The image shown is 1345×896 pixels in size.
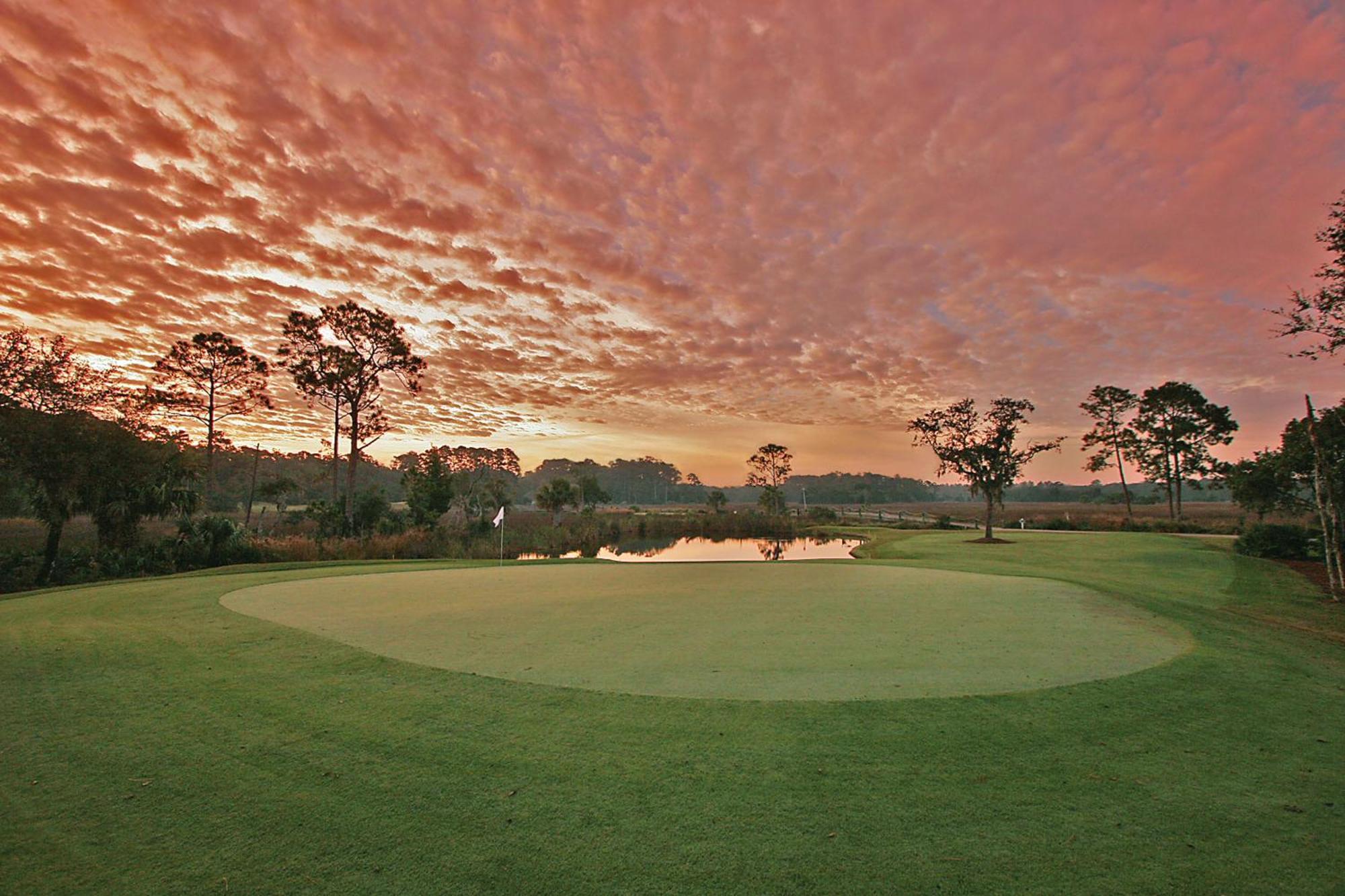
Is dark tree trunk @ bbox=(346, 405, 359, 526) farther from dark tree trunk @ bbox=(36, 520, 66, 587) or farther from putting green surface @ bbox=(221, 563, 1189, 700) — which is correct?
putting green surface @ bbox=(221, 563, 1189, 700)

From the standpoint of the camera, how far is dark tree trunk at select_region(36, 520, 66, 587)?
14.7 metres

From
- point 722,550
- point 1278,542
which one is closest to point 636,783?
point 1278,542

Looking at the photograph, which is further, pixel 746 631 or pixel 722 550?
pixel 722 550

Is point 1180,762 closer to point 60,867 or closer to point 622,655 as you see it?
point 622,655

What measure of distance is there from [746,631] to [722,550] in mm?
27014

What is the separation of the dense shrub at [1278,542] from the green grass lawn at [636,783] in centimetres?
1619

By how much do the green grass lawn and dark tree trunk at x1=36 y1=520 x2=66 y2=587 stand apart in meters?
13.5

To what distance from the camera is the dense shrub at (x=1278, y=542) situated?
1684 cm

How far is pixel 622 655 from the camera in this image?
585 cm

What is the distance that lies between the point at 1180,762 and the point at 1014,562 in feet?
50.2

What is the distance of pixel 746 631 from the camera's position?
7.05m

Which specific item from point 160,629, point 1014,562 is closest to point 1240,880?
point 160,629

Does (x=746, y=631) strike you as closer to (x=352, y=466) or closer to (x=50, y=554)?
(x=50, y=554)

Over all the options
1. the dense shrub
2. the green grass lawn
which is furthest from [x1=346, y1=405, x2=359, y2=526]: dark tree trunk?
the dense shrub
